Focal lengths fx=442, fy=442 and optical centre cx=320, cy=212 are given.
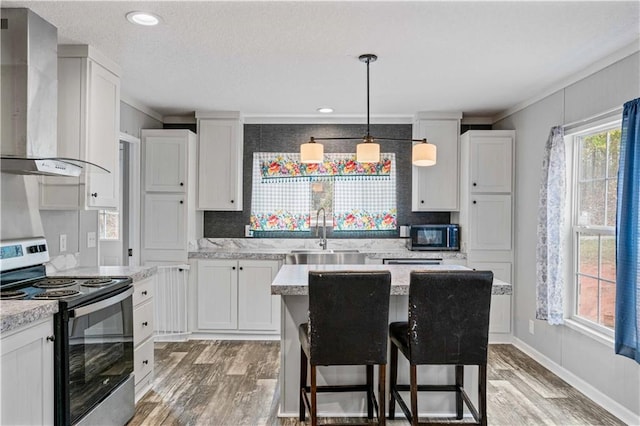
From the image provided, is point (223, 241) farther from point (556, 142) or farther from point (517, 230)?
point (556, 142)

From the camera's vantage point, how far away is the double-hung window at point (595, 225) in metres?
3.19

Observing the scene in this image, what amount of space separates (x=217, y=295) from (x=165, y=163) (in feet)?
4.89

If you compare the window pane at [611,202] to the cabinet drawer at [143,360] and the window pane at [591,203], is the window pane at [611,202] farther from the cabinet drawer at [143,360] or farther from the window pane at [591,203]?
the cabinet drawer at [143,360]

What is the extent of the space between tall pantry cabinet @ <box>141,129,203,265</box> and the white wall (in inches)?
135

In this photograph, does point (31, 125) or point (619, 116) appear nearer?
point (31, 125)

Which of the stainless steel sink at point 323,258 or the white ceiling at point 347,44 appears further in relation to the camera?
the stainless steel sink at point 323,258

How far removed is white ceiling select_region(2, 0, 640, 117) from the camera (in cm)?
236

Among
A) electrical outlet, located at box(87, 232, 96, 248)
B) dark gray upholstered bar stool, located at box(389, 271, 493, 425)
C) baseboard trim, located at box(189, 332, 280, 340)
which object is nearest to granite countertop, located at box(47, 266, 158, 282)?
electrical outlet, located at box(87, 232, 96, 248)

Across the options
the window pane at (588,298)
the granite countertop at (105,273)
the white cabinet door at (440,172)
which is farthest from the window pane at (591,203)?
the granite countertop at (105,273)

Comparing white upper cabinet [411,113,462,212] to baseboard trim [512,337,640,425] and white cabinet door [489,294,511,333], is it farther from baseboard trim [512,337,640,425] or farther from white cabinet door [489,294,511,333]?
baseboard trim [512,337,640,425]

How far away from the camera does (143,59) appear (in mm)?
3188

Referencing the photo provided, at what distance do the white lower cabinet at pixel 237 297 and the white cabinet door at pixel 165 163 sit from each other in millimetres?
879

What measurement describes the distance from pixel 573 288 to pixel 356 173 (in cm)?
254

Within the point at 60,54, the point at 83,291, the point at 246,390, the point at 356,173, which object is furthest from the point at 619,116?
the point at 60,54
